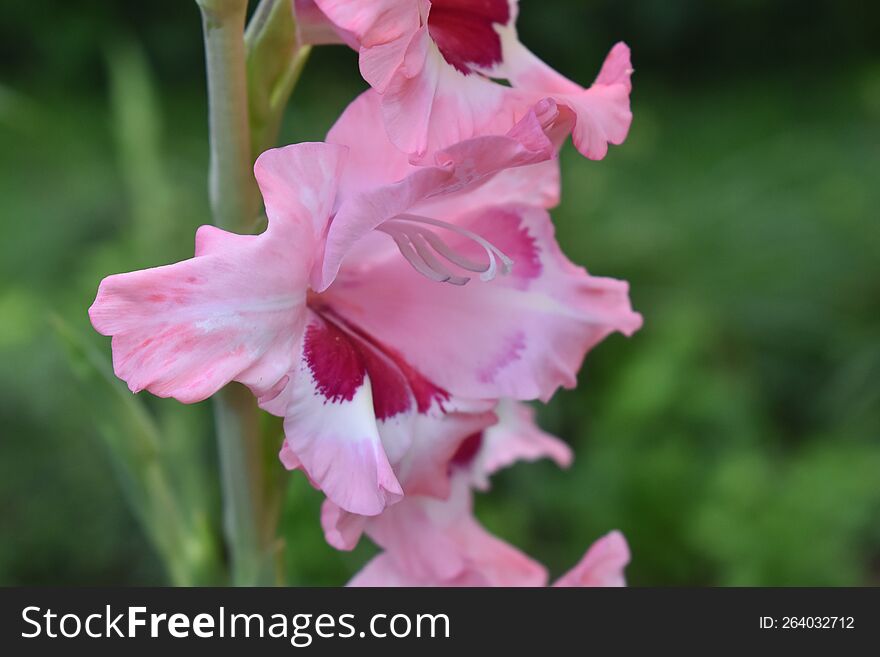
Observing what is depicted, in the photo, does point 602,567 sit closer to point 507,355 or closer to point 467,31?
point 507,355

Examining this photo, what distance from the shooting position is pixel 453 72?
56 cm

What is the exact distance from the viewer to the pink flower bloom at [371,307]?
0.50 metres

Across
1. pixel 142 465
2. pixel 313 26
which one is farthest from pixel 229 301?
pixel 142 465

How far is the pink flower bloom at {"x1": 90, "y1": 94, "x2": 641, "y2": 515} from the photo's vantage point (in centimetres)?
50

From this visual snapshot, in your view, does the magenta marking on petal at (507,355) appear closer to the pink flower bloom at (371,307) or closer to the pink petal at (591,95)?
the pink flower bloom at (371,307)

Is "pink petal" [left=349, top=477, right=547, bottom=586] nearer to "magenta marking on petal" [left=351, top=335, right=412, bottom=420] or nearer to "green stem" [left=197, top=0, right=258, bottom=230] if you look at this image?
"magenta marking on petal" [left=351, top=335, right=412, bottom=420]

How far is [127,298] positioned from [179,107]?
11.1ft

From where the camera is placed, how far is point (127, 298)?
1.59 ft

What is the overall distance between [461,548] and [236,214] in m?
0.31

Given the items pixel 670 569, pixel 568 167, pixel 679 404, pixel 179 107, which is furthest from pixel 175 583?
pixel 179 107

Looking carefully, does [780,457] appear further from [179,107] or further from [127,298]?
[179,107]

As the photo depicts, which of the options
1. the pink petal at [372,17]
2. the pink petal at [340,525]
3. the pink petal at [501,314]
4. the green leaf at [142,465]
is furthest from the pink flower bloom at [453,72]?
the green leaf at [142,465]

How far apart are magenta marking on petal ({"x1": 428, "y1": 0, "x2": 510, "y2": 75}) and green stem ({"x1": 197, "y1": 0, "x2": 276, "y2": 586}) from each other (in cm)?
12

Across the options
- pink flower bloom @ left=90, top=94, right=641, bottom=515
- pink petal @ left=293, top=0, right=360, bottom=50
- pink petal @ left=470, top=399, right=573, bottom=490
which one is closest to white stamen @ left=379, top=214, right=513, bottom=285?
pink flower bloom @ left=90, top=94, right=641, bottom=515
